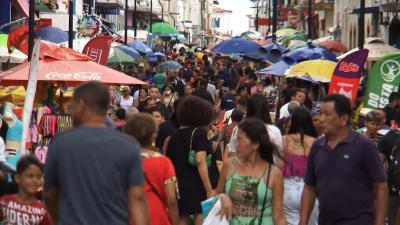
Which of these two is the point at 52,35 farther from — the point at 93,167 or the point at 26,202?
the point at 93,167

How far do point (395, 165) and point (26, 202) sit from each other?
4055 millimetres

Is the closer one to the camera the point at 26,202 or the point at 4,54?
the point at 26,202

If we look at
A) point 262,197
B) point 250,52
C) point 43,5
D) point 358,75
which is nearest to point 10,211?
point 262,197

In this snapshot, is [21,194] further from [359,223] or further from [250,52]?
[250,52]

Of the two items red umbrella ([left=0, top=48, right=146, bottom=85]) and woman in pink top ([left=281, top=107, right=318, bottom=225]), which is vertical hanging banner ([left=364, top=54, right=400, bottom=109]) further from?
woman in pink top ([left=281, top=107, right=318, bottom=225])

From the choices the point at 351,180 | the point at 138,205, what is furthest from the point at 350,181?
the point at 138,205

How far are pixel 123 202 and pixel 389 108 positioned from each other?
8.61 meters

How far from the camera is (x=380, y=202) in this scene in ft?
25.9

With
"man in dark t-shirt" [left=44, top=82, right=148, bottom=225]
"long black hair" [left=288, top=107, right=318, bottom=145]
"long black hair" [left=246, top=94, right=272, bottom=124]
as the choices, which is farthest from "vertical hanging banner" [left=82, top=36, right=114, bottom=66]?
"man in dark t-shirt" [left=44, top=82, right=148, bottom=225]

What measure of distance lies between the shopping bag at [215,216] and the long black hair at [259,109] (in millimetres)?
2962

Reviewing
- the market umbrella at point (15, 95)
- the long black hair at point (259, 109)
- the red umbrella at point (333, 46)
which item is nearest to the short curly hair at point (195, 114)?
the long black hair at point (259, 109)

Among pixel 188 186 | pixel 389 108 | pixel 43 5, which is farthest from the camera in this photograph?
pixel 43 5

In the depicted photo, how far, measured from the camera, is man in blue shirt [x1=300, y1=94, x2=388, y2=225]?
26.1 ft

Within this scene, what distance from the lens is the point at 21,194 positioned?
→ 25.2ft
